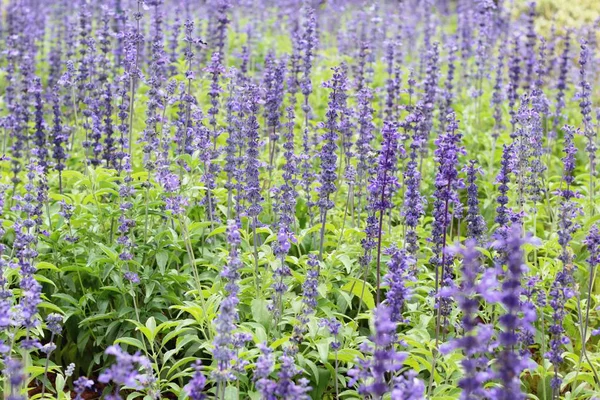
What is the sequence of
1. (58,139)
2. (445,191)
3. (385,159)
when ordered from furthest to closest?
(58,139), (385,159), (445,191)

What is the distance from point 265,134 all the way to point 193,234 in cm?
381

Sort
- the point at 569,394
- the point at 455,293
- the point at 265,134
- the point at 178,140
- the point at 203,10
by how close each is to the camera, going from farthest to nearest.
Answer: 1. the point at 203,10
2. the point at 265,134
3. the point at 178,140
4. the point at 569,394
5. the point at 455,293

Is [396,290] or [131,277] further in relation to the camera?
[131,277]

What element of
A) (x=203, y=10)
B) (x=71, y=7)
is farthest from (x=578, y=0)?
(x=71, y=7)

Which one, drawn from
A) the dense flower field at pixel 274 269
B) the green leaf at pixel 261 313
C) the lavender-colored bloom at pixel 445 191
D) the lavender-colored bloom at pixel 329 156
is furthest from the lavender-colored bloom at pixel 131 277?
the lavender-colored bloom at pixel 445 191

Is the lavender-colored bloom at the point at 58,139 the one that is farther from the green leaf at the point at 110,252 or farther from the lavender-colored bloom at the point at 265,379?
the lavender-colored bloom at the point at 265,379

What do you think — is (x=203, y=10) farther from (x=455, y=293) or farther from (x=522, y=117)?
(x=455, y=293)

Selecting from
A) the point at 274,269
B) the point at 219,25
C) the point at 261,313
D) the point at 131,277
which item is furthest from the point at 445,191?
the point at 219,25

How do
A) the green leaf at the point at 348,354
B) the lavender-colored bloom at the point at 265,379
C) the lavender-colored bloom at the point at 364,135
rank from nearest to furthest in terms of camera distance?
the lavender-colored bloom at the point at 265,379, the green leaf at the point at 348,354, the lavender-colored bloom at the point at 364,135

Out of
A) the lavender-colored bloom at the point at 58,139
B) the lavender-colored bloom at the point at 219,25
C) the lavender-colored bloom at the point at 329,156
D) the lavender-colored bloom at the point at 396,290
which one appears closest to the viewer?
the lavender-colored bloom at the point at 396,290

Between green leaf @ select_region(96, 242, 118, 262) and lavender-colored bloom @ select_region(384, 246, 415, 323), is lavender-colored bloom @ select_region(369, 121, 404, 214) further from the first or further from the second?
green leaf @ select_region(96, 242, 118, 262)

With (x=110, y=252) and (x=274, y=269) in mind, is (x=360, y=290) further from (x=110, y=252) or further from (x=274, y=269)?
(x=110, y=252)

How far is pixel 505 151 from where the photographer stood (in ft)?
18.8

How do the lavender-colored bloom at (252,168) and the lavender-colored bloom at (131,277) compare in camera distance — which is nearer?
the lavender-colored bloom at (131,277)
